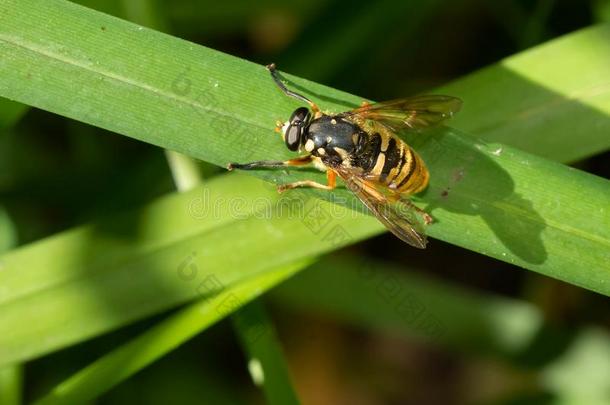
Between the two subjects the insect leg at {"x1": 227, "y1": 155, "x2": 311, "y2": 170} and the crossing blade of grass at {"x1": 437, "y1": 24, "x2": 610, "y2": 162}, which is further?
the crossing blade of grass at {"x1": 437, "y1": 24, "x2": 610, "y2": 162}

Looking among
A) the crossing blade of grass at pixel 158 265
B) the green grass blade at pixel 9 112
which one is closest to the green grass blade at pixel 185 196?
the crossing blade of grass at pixel 158 265

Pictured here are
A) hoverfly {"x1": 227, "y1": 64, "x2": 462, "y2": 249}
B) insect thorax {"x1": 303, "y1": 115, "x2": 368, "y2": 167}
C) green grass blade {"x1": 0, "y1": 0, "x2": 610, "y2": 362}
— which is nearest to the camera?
green grass blade {"x1": 0, "y1": 0, "x2": 610, "y2": 362}

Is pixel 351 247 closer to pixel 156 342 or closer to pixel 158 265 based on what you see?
pixel 158 265

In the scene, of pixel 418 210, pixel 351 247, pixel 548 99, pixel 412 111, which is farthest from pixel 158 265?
pixel 351 247

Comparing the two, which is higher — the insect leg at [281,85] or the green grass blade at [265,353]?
the insect leg at [281,85]

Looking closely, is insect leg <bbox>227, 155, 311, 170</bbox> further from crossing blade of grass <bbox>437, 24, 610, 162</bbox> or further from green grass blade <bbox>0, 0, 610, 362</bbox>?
crossing blade of grass <bbox>437, 24, 610, 162</bbox>

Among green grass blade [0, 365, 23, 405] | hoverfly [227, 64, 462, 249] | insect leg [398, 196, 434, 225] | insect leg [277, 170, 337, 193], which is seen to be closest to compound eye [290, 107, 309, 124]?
hoverfly [227, 64, 462, 249]

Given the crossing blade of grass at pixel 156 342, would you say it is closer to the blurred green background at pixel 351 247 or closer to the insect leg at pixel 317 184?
the insect leg at pixel 317 184
